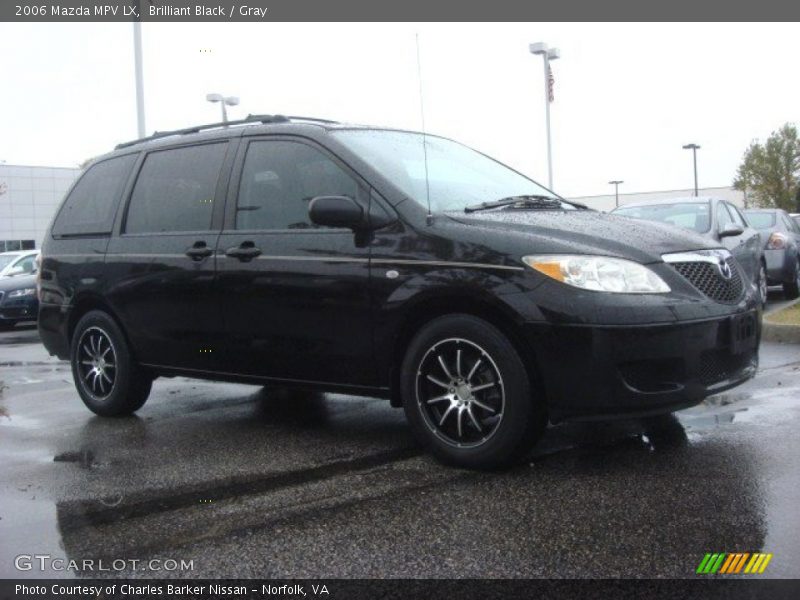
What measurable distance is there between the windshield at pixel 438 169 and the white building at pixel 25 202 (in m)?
60.6

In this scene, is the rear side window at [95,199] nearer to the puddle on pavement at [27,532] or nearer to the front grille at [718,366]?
the puddle on pavement at [27,532]

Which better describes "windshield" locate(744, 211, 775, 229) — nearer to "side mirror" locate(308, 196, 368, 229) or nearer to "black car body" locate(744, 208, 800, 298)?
"black car body" locate(744, 208, 800, 298)

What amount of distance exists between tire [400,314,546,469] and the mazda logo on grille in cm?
120

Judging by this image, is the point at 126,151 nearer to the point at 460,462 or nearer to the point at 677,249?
the point at 460,462

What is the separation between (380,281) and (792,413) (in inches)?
104

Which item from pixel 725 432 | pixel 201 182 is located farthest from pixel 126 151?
pixel 725 432

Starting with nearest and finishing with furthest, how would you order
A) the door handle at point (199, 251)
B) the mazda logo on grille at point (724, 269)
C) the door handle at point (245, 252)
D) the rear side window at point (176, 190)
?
the mazda logo on grille at point (724, 269), the door handle at point (245, 252), the door handle at point (199, 251), the rear side window at point (176, 190)

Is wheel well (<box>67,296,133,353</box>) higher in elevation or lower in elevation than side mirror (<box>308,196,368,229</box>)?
lower

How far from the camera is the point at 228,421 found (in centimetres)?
604

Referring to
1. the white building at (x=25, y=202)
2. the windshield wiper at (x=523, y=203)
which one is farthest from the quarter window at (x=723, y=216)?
the white building at (x=25, y=202)

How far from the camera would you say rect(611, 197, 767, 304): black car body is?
9547 millimetres

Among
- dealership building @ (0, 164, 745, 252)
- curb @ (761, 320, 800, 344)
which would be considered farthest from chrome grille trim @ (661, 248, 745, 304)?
dealership building @ (0, 164, 745, 252)

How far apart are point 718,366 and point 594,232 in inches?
34.5

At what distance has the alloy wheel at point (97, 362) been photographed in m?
6.28
